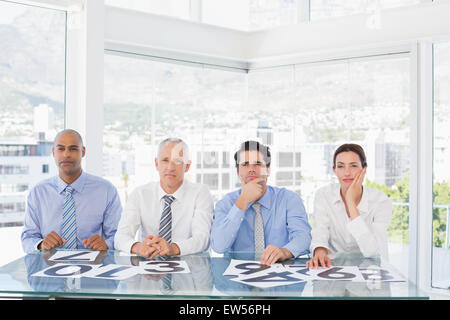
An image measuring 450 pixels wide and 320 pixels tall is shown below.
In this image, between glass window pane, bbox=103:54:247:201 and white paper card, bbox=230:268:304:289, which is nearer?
white paper card, bbox=230:268:304:289

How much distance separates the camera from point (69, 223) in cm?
318

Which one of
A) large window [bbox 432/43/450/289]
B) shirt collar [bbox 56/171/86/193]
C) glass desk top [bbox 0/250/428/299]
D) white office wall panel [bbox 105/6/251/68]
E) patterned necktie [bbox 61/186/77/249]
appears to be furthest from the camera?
white office wall panel [bbox 105/6/251/68]

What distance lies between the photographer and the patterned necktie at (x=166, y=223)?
9.71ft

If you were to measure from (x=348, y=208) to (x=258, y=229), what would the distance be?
515mm

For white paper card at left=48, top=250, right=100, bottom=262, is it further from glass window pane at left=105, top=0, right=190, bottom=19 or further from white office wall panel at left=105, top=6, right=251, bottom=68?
glass window pane at left=105, top=0, right=190, bottom=19

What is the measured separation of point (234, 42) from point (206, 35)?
43 centimetres

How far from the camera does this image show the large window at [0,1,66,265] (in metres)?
4.49

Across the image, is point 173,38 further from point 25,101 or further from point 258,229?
point 258,229

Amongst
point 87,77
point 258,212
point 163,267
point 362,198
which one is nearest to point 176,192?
point 258,212

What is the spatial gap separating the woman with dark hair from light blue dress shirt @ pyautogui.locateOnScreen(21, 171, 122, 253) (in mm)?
1298

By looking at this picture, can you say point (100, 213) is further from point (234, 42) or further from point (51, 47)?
point (234, 42)

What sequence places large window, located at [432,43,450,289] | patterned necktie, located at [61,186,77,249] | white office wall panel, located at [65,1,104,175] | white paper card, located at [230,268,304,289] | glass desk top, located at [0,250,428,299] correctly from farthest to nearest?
large window, located at [432,43,450,289], white office wall panel, located at [65,1,104,175], patterned necktie, located at [61,186,77,249], white paper card, located at [230,268,304,289], glass desk top, located at [0,250,428,299]

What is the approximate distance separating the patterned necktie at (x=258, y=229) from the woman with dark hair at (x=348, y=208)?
29 cm

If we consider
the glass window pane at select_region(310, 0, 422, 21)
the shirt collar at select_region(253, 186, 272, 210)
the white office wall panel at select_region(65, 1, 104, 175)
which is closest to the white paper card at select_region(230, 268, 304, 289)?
the shirt collar at select_region(253, 186, 272, 210)
